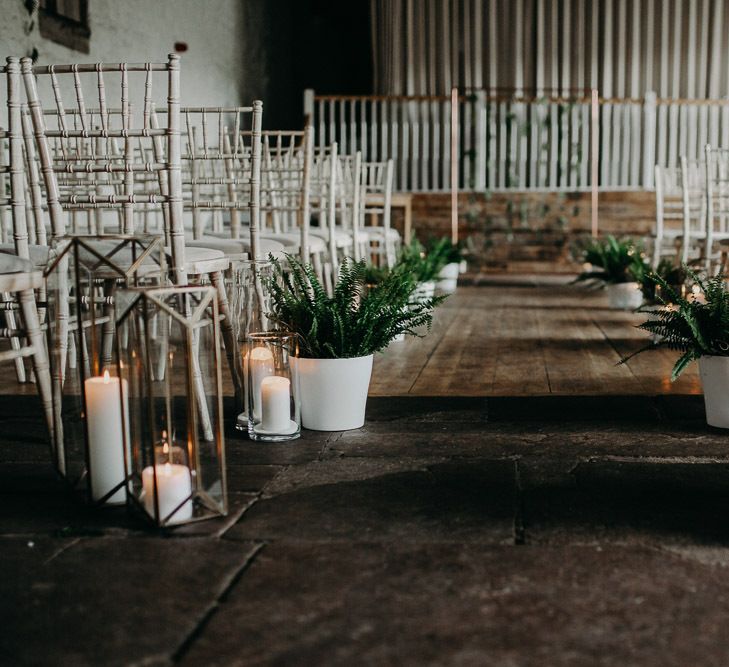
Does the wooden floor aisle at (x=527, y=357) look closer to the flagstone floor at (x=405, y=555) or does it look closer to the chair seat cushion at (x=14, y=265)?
the flagstone floor at (x=405, y=555)

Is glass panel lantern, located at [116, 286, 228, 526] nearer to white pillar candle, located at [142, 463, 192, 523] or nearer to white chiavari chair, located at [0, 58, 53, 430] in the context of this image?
white pillar candle, located at [142, 463, 192, 523]

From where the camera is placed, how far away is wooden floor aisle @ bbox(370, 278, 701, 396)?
3373 millimetres

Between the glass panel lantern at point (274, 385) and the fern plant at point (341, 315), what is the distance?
11 centimetres

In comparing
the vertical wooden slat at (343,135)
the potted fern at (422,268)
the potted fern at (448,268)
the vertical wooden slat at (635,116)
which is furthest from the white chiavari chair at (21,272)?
the vertical wooden slat at (635,116)

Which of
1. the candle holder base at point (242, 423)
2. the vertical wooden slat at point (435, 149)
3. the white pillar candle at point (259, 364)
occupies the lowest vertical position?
the candle holder base at point (242, 423)

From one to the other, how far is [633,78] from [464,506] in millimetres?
9761

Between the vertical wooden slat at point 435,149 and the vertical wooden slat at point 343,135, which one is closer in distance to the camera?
the vertical wooden slat at point 343,135

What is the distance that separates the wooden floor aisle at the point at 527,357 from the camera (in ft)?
11.1

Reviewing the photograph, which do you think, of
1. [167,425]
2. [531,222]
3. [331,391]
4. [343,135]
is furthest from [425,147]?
[167,425]

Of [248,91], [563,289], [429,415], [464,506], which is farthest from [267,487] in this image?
[248,91]

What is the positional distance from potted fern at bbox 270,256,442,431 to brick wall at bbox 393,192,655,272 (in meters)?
6.67

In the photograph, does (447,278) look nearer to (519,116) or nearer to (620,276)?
(620,276)

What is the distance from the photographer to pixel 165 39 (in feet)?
23.7

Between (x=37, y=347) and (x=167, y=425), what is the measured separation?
47 cm
